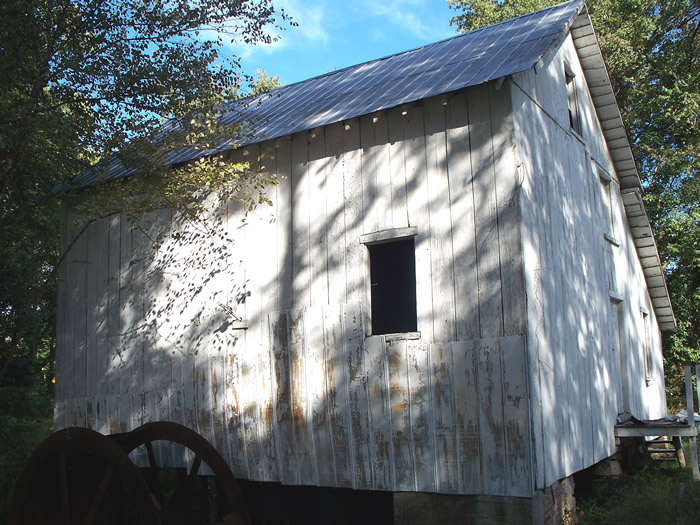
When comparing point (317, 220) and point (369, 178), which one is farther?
point (317, 220)

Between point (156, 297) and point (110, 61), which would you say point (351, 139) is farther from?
point (110, 61)

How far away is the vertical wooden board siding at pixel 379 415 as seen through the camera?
24.6 ft

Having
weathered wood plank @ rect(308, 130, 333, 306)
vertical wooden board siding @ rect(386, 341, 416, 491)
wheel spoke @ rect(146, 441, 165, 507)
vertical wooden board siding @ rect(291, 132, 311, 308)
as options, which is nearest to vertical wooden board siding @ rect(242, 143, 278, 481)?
vertical wooden board siding @ rect(291, 132, 311, 308)

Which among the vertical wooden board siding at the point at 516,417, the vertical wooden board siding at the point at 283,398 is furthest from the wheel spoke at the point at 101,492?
the vertical wooden board siding at the point at 516,417

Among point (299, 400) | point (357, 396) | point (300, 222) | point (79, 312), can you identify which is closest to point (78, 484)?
point (79, 312)

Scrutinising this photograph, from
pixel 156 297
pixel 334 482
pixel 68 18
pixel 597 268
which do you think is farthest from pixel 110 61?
pixel 597 268

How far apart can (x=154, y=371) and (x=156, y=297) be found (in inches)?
40.5

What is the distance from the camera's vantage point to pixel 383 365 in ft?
25.0

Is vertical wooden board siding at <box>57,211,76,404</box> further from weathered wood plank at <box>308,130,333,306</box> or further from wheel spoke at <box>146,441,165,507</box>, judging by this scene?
weathered wood plank at <box>308,130,333,306</box>

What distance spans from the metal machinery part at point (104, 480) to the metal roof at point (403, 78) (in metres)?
3.77

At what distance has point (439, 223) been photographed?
7582 millimetres

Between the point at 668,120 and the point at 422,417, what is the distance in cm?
1658

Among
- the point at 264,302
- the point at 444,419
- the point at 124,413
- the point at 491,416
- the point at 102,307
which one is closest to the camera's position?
the point at 491,416

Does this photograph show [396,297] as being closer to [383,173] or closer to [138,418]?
[383,173]
